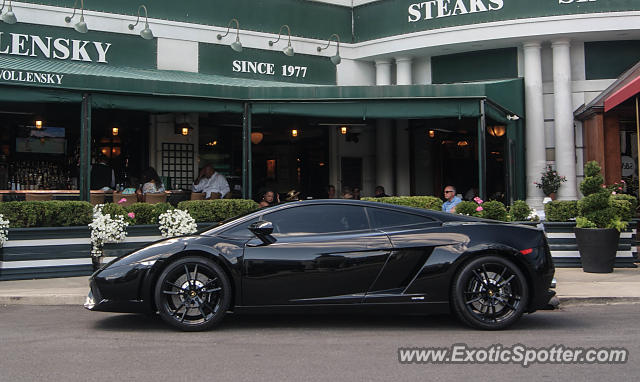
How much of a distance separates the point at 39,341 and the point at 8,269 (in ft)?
13.5

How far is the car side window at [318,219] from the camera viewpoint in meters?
6.27

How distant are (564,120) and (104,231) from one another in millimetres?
11688

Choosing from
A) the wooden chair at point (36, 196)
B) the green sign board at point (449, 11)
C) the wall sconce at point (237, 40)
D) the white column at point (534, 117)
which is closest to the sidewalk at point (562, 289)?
the wooden chair at point (36, 196)

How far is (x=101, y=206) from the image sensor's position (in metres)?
10.3

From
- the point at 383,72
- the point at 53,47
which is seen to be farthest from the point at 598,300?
the point at 53,47

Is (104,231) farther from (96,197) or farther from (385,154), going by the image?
(385,154)

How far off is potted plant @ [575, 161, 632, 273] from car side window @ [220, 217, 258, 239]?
6489mm

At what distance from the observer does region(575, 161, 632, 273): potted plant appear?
10055 mm

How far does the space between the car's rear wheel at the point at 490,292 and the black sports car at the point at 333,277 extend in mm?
10

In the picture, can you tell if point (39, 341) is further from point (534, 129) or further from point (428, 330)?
point (534, 129)

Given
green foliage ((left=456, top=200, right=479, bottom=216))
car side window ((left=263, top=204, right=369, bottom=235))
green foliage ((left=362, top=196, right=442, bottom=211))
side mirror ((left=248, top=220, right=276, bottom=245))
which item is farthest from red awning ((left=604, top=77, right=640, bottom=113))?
side mirror ((left=248, top=220, right=276, bottom=245))

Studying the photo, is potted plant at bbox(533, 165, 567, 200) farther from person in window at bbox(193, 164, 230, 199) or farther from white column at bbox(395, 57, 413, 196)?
person in window at bbox(193, 164, 230, 199)

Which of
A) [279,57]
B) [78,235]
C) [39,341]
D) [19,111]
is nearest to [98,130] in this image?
[19,111]

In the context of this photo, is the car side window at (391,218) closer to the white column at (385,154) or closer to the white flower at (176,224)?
the white flower at (176,224)
